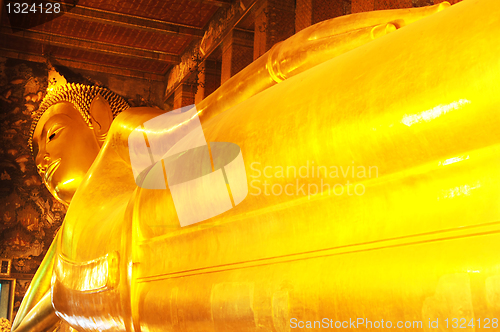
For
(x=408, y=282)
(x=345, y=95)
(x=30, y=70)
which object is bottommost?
(x=408, y=282)

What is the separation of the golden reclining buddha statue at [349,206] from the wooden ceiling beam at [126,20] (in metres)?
7.01

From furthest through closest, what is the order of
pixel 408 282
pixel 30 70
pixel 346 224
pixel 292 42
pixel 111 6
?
pixel 30 70 → pixel 111 6 → pixel 292 42 → pixel 346 224 → pixel 408 282

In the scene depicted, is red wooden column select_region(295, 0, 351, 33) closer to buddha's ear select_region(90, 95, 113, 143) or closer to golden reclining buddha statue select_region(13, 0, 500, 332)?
buddha's ear select_region(90, 95, 113, 143)

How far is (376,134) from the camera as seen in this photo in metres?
0.59

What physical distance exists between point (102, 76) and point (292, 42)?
28.7ft

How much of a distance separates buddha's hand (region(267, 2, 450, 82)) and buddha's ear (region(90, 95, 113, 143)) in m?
0.98

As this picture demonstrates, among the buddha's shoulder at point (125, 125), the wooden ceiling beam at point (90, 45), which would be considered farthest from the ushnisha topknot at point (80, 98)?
the wooden ceiling beam at point (90, 45)

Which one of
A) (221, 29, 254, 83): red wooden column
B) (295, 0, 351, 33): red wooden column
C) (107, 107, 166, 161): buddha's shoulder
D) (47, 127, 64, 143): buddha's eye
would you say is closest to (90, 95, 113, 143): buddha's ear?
(47, 127, 64, 143): buddha's eye

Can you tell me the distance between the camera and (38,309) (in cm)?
161

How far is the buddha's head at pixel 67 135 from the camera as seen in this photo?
1861 mm

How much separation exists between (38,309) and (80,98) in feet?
2.64

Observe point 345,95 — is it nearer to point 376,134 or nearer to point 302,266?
point 376,134

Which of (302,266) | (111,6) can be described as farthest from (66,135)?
(111,6)

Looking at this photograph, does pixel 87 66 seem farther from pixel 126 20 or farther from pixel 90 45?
pixel 126 20
